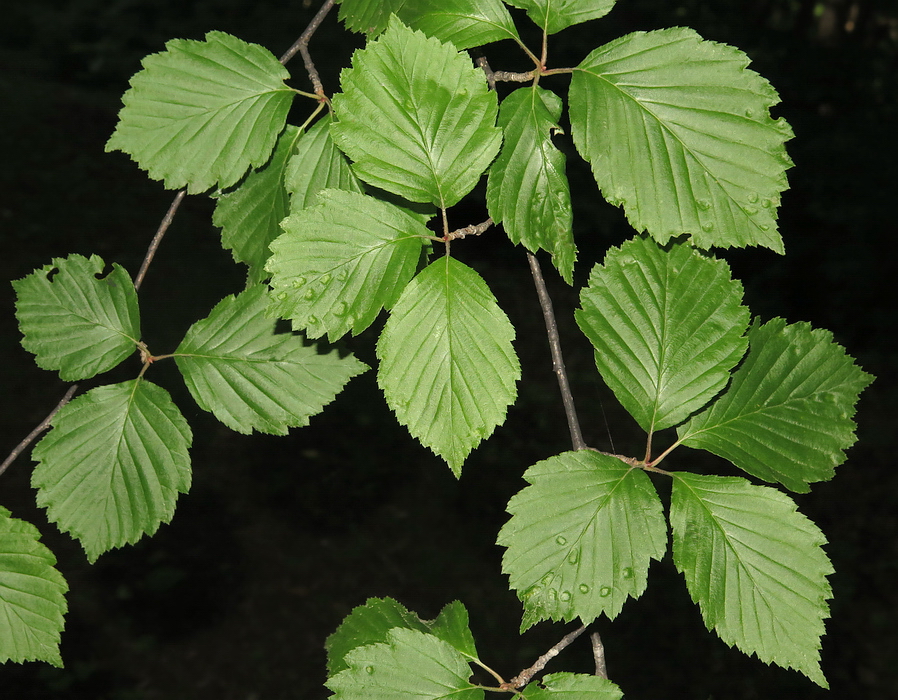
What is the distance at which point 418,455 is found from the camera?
5.64 meters

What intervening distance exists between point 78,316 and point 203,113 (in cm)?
45

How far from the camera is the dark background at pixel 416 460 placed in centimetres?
448

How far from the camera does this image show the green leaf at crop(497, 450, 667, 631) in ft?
3.53

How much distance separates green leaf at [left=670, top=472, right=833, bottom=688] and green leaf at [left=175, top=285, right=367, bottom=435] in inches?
23.1

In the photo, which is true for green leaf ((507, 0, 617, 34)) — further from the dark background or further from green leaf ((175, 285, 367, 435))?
the dark background

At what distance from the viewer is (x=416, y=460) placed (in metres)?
5.61

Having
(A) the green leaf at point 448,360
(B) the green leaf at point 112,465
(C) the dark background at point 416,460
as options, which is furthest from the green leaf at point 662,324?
(C) the dark background at point 416,460

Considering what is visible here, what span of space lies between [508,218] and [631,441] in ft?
16.0

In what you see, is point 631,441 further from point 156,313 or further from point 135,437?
point 135,437

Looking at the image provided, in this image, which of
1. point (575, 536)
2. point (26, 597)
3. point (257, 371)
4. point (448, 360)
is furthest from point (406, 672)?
point (26, 597)

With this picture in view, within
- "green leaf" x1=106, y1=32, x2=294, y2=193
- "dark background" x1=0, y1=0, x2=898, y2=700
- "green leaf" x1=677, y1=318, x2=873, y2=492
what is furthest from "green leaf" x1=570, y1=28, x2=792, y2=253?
"dark background" x1=0, y1=0, x2=898, y2=700

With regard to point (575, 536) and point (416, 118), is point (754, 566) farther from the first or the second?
point (416, 118)

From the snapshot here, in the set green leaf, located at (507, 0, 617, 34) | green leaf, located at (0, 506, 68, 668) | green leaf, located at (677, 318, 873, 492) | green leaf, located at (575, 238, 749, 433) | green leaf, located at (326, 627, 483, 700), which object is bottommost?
green leaf, located at (0, 506, 68, 668)

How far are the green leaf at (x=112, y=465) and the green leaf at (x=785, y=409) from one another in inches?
33.6
